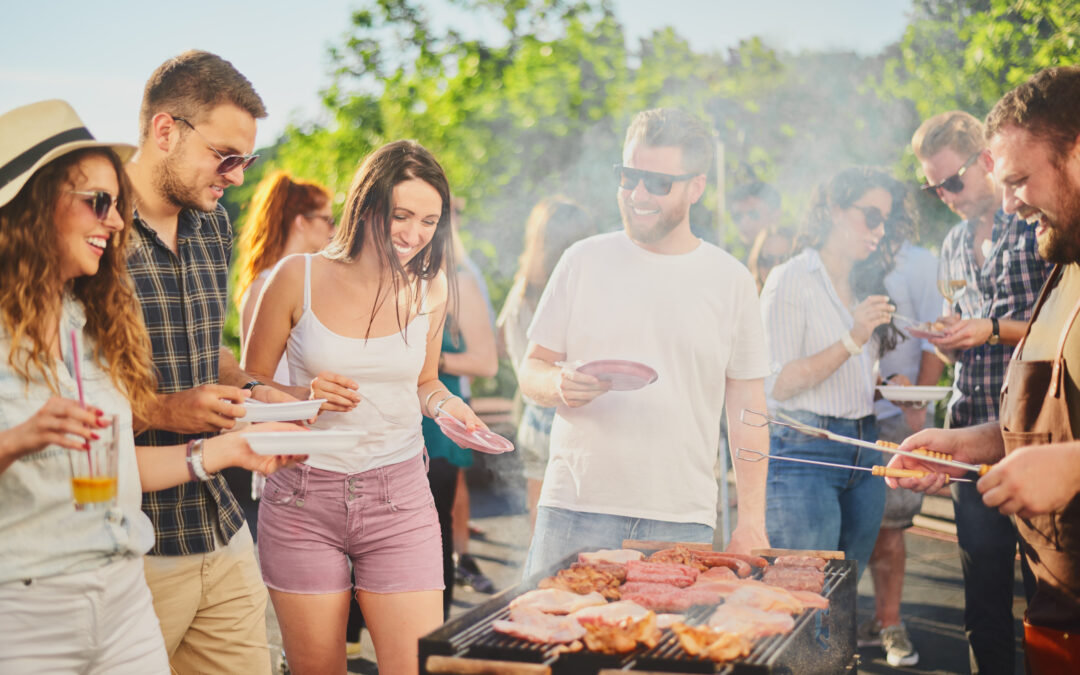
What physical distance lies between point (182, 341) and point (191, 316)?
3.2 inches

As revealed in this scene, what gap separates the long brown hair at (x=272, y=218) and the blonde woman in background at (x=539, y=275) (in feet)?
4.42

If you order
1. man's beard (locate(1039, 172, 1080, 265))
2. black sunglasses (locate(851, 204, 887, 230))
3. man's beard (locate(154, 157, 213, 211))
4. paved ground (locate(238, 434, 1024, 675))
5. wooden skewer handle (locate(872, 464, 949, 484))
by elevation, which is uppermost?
man's beard (locate(154, 157, 213, 211))

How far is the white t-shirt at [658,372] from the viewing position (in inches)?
126

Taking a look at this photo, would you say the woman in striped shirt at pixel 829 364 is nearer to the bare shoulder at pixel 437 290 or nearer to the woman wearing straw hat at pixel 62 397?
the bare shoulder at pixel 437 290

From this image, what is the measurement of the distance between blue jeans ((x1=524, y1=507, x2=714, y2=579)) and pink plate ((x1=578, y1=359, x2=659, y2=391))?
59 centimetres

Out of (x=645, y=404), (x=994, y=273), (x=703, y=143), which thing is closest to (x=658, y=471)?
(x=645, y=404)

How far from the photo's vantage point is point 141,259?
2.75 m

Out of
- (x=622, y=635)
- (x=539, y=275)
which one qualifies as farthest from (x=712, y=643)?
(x=539, y=275)

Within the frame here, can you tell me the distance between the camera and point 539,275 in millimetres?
5453

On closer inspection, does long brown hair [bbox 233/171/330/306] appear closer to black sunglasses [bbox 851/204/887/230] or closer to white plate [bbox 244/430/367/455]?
white plate [bbox 244/430/367/455]

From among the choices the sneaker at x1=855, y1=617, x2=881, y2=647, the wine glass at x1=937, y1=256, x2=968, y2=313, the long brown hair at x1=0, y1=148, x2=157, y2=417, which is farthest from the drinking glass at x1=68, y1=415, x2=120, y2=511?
the sneaker at x1=855, y1=617, x2=881, y2=647

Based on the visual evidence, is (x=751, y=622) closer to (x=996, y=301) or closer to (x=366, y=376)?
(x=366, y=376)

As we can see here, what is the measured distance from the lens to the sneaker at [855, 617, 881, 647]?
5180 millimetres

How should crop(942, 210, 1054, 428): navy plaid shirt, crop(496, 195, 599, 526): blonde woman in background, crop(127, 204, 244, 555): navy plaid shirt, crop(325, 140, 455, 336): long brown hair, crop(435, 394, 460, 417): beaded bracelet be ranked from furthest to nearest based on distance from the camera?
crop(496, 195, 599, 526): blonde woman in background
crop(942, 210, 1054, 428): navy plaid shirt
crop(435, 394, 460, 417): beaded bracelet
crop(325, 140, 455, 336): long brown hair
crop(127, 204, 244, 555): navy plaid shirt
